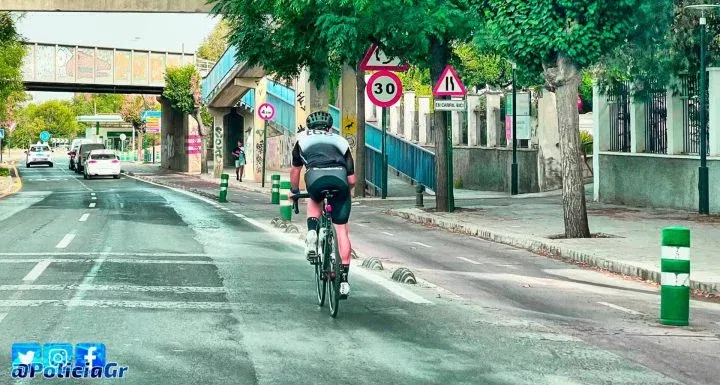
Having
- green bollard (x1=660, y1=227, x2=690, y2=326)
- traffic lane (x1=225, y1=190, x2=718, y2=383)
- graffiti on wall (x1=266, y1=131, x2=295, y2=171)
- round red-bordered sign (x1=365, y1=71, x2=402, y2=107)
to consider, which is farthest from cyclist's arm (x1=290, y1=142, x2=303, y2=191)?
graffiti on wall (x1=266, y1=131, x2=295, y2=171)

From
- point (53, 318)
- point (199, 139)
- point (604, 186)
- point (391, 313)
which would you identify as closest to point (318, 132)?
point (391, 313)

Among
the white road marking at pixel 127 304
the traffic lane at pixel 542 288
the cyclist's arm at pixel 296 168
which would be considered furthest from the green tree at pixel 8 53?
the cyclist's arm at pixel 296 168

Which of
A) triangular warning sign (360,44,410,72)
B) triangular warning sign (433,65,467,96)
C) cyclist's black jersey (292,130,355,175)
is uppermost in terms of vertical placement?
triangular warning sign (360,44,410,72)

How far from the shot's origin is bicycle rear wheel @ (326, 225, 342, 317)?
32.5 ft

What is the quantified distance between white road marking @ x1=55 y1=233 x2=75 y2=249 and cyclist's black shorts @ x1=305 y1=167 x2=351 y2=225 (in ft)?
26.0

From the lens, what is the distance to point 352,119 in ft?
117

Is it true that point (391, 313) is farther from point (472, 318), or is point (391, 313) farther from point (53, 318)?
point (53, 318)

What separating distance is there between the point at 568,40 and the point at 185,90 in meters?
50.7

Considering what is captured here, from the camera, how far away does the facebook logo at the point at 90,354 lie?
751 centimetres

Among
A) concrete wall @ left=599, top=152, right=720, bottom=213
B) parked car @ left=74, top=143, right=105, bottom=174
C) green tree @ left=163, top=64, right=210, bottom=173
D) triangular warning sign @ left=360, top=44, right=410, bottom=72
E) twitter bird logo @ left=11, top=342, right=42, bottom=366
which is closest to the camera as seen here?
twitter bird logo @ left=11, top=342, right=42, bottom=366

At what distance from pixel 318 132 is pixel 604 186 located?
65.9ft

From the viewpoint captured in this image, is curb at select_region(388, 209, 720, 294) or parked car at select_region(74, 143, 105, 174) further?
parked car at select_region(74, 143, 105, 174)

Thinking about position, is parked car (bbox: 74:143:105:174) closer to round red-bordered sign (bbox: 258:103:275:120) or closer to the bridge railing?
the bridge railing

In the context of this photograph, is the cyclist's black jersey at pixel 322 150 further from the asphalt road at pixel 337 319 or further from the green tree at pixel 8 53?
the green tree at pixel 8 53
